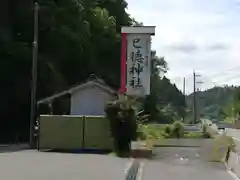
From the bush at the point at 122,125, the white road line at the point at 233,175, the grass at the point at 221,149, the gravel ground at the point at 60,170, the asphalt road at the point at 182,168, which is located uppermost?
the bush at the point at 122,125

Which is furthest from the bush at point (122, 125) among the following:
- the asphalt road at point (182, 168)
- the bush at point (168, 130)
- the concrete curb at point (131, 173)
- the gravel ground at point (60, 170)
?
the bush at point (168, 130)

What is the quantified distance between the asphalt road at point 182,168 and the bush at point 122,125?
Answer: 171 cm

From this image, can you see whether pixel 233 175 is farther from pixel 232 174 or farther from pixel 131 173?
pixel 131 173

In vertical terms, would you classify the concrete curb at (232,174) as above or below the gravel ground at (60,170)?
below

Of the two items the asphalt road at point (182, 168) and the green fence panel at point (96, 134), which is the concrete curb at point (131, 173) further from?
the green fence panel at point (96, 134)

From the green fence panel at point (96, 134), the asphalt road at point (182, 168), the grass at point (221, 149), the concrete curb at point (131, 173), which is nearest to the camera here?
the concrete curb at point (131, 173)

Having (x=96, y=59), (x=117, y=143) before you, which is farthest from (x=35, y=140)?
(x=96, y=59)

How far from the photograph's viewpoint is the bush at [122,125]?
27.9m

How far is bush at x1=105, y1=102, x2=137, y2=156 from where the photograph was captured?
27.9m

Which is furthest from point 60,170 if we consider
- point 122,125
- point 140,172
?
point 122,125

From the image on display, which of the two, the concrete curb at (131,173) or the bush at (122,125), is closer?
the concrete curb at (131,173)

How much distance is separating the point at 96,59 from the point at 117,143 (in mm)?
28866

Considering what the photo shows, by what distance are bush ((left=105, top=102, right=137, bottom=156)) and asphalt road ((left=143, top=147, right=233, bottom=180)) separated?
1707 millimetres

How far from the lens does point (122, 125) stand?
92.1 ft
